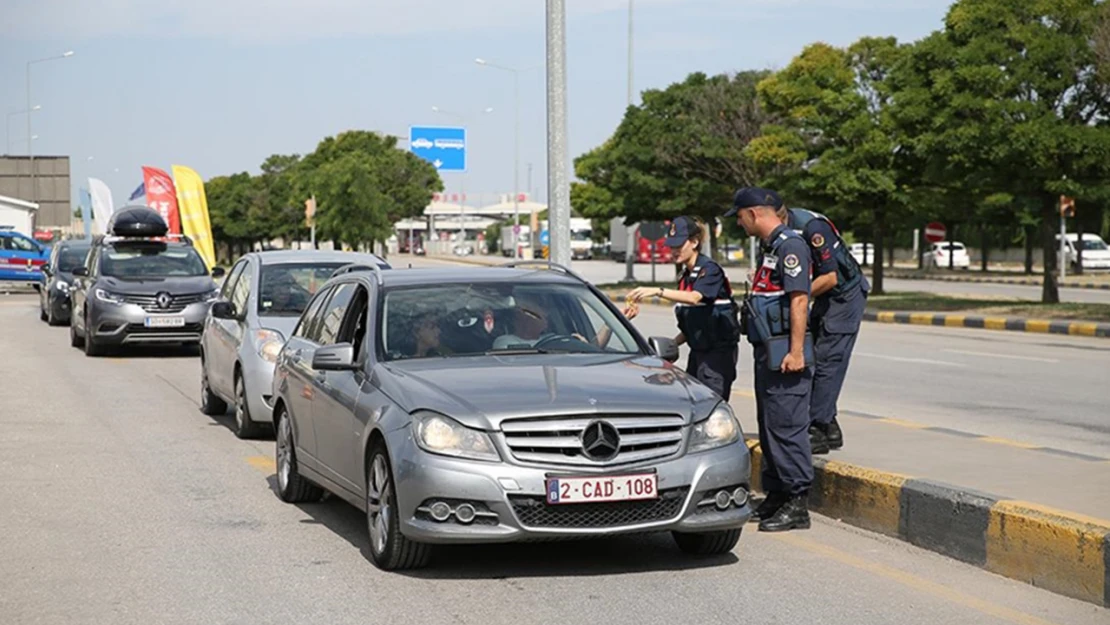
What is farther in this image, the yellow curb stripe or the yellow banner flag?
the yellow banner flag

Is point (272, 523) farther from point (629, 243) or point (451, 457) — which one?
point (629, 243)

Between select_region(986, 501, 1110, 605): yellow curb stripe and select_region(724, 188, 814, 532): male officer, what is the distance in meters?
1.15

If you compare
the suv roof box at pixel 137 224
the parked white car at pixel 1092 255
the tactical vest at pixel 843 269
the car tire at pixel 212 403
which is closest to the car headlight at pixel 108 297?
the suv roof box at pixel 137 224

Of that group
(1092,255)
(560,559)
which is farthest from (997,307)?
(1092,255)

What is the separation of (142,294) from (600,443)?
53.3ft

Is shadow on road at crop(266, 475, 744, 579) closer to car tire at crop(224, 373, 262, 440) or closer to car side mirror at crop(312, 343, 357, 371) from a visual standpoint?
car side mirror at crop(312, 343, 357, 371)

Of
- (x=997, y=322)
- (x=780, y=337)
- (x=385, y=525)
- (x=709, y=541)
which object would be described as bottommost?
(x=997, y=322)

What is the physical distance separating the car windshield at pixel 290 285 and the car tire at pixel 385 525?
6.41 meters

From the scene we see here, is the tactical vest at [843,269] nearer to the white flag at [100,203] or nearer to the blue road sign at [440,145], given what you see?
the white flag at [100,203]

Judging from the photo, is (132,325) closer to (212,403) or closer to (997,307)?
(212,403)

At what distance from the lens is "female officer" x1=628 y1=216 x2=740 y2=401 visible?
9.45 metres

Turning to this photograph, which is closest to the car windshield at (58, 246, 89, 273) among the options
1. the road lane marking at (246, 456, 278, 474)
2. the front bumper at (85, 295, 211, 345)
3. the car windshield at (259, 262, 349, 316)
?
the front bumper at (85, 295, 211, 345)

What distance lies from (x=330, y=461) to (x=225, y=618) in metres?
2.05

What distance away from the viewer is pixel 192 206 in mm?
45719
